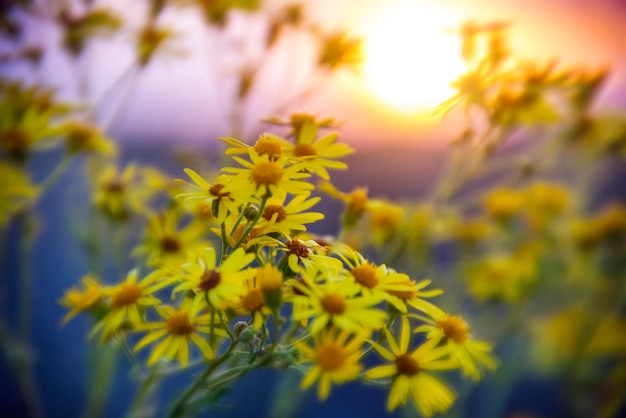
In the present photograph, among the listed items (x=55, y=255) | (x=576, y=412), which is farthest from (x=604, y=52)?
(x=55, y=255)

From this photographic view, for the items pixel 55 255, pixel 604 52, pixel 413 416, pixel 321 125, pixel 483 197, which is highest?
pixel 604 52

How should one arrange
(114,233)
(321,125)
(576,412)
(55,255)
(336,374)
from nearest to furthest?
1. (336,374)
2. (321,125)
3. (114,233)
4. (576,412)
5. (55,255)

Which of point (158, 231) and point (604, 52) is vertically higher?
point (604, 52)

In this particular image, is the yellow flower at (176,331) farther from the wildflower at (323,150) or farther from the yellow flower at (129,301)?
the wildflower at (323,150)

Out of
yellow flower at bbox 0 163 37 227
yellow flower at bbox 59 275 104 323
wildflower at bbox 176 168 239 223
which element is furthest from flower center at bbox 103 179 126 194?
wildflower at bbox 176 168 239 223

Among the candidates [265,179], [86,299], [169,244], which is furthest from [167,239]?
[265,179]

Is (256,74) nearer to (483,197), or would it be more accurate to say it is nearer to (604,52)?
(483,197)

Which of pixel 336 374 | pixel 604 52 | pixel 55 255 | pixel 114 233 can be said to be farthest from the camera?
pixel 55 255
